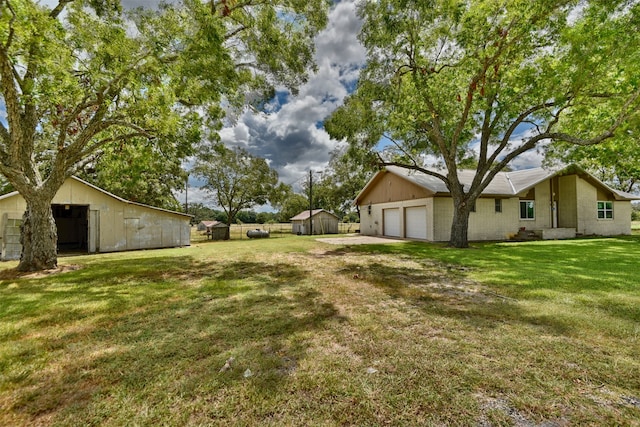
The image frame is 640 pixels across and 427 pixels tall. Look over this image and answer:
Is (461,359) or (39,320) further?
(39,320)

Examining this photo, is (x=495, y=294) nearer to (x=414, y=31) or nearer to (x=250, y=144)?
(x=414, y=31)

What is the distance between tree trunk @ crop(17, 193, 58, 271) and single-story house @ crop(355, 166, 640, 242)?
53.5 feet

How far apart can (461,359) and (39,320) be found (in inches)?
232

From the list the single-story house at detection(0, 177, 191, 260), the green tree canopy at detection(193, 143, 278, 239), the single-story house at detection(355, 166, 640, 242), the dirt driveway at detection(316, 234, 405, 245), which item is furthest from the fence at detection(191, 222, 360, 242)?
the single-story house at detection(355, 166, 640, 242)

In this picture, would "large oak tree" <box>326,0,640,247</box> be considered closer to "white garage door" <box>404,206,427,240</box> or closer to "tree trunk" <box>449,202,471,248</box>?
"tree trunk" <box>449,202,471,248</box>

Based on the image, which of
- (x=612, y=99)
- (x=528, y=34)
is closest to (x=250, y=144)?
(x=528, y=34)

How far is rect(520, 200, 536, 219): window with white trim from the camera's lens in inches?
725

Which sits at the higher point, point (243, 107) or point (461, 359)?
point (243, 107)

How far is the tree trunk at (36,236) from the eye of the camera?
817 cm

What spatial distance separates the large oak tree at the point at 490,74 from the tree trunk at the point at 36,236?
10.6 metres

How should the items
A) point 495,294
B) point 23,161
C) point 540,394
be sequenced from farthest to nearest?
point 23,161
point 495,294
point 540,394

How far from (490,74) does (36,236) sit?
16.5 metres

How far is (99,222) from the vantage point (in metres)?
14.5

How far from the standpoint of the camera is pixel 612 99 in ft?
34.2
